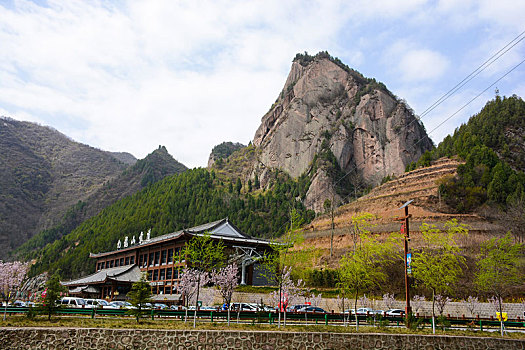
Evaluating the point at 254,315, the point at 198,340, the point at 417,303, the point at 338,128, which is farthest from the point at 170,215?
the point at 198,340

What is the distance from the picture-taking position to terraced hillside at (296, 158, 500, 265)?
66125 mm

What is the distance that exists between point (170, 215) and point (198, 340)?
91.7m

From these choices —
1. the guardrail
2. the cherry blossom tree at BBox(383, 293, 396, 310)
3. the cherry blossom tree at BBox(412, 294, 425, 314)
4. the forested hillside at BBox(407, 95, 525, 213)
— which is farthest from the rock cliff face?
the guardrail

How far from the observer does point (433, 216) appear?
2746 inches

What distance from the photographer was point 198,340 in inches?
816

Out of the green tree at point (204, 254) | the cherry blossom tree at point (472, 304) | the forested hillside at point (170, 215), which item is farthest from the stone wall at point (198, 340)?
the forested hillside at point (170, 215)

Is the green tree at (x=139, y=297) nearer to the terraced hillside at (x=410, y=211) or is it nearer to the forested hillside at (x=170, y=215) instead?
the terraced hillside at (x=410, y=211)

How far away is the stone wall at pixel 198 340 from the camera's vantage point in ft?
65.7

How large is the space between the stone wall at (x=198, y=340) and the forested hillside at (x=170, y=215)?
79786 mm

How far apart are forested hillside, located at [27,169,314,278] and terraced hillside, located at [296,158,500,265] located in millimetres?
23837

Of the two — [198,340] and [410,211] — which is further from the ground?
[410,211]

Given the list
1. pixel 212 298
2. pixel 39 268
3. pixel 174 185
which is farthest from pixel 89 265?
pixel 212 298

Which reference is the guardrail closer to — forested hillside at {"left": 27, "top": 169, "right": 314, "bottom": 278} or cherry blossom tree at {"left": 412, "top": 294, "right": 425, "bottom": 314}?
cherry blossom tree at {"left": 412, "top": 294, "right": 425, "bottom": 314}

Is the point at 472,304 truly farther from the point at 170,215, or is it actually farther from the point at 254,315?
the point at 170,215
